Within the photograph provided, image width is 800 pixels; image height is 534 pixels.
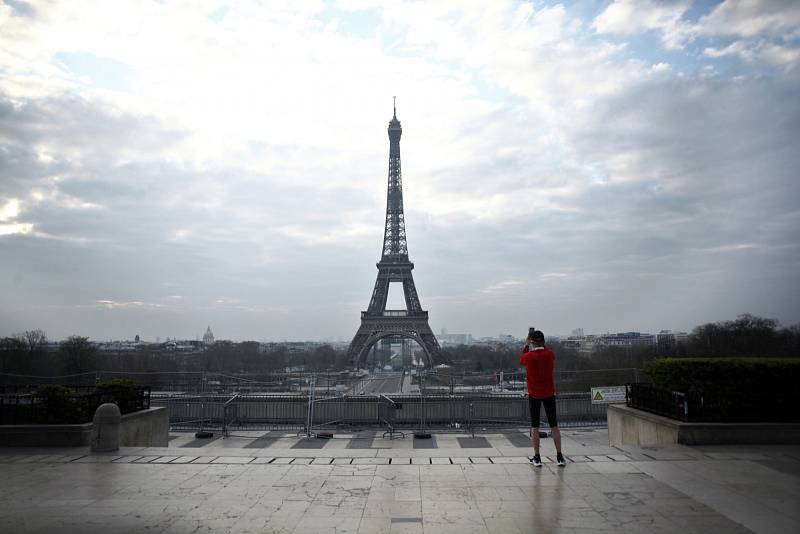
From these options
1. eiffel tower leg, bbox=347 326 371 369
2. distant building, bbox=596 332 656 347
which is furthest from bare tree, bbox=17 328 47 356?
distant building, bbox=596 332 656 347

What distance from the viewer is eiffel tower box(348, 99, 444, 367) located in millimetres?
71062

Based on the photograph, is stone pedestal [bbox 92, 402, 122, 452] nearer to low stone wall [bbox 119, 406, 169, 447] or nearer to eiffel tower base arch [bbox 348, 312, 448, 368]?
low stone wall [bbox 119, 406, 169, 447]

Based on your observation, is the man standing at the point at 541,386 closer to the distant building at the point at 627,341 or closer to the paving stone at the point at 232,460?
the paving stone at the point at 232,460

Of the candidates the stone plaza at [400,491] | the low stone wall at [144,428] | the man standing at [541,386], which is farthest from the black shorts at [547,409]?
the low stone wall at [144,428]

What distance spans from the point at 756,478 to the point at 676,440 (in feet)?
7.56

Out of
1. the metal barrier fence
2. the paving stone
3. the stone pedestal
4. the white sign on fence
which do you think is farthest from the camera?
the metal barrier fence

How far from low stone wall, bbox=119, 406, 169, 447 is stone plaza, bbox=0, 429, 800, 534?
45.4 inches

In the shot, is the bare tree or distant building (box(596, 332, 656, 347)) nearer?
the bare tree

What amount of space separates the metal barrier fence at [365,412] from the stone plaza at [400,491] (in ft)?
28.5

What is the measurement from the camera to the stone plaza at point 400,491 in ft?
16.9

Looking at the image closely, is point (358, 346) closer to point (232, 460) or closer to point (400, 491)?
point (232, 460)

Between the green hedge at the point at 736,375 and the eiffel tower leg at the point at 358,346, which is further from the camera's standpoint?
the eiffel tower leg at the point at 358,346

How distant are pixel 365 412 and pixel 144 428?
30.3ft

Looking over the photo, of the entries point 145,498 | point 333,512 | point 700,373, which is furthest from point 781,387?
point 145,498
